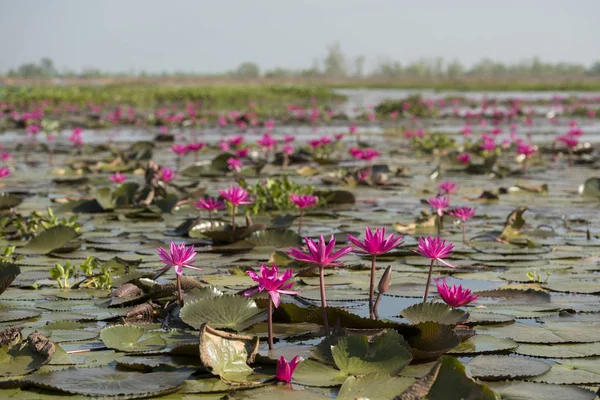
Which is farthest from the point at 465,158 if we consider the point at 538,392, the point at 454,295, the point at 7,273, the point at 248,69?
the point at 248,69

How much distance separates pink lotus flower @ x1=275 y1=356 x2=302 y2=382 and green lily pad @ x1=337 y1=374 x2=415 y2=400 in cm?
16

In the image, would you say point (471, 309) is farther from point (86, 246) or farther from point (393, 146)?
point (393, 146)

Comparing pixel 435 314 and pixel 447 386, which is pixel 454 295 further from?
pixel 447 386

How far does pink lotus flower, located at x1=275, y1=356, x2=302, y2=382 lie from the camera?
7.54 feet

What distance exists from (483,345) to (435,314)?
0.62 ft

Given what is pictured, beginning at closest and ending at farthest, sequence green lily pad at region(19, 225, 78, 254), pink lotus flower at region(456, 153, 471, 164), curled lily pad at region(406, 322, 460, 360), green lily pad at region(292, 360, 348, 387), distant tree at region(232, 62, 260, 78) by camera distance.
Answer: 1. green lily pad at region(292, 360, 348, 387)
2. curled lily pad at region(406, 322, 460, 360)
3. green lily pad at region(19, 225, 78, 254)
4. pink lotus flower at region(456, 153, 471, 164)
5. distant tree at region(232, 62, 260, 78)

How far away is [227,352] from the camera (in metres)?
2.44

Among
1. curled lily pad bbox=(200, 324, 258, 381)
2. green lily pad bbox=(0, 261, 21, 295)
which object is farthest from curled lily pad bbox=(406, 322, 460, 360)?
green lily pad bbox=(0, 261, 21, 295)

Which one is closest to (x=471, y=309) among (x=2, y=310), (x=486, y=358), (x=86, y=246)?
(x=486, y=358)

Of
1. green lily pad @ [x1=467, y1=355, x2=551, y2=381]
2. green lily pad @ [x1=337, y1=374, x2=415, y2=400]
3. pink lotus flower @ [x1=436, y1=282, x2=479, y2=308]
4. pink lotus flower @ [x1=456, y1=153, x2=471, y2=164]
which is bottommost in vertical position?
pink lotus flower @ [x1=456, y1=153, x2=471, y2=164]

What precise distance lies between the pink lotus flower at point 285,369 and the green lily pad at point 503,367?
0.54 metres

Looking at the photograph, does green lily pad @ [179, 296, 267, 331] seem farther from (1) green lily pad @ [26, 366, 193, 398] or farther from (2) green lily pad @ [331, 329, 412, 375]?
(2) green lily pad @ [331, 329, 412, 375]

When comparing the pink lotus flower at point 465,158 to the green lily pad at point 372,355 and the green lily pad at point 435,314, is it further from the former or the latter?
the green lily pad at point 372,355

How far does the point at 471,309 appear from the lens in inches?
126
